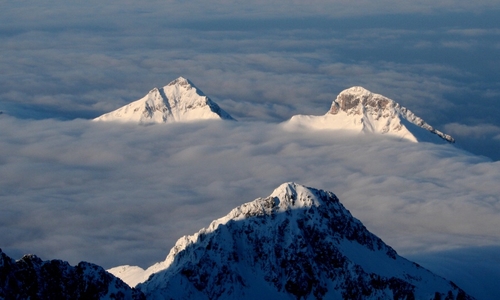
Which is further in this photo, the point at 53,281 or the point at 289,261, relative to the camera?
the point at 289,261

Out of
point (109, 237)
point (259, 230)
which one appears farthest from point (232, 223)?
point (109, 237)

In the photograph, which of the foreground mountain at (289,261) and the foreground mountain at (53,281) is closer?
the foreground mountain at (53,281)

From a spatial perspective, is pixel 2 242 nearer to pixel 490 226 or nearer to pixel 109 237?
pixel 109 237

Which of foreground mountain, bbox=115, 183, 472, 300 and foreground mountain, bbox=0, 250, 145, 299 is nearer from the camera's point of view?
foreground mountain, bbox=0, 250, 145, 299

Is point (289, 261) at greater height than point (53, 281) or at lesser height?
lesser
